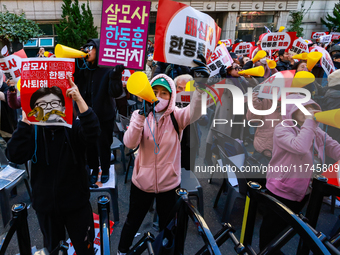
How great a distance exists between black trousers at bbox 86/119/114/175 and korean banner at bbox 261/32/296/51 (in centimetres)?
549

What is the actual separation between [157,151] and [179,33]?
1.25 metres

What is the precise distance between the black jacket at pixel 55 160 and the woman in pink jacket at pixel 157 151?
0.45 metres

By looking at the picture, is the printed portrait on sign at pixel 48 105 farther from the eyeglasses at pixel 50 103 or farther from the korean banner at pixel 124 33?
the korean banner at pixel 124 33

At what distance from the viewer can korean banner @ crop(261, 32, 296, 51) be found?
256 inches

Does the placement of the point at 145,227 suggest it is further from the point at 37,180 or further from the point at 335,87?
the point at 335,87

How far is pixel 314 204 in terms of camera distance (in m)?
1.61

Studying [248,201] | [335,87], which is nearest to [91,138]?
[248,201]

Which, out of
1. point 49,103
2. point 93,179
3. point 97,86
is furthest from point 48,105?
point 93,179

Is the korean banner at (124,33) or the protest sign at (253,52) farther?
the protest sign at (253,52)

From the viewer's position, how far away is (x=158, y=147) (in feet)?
6.77

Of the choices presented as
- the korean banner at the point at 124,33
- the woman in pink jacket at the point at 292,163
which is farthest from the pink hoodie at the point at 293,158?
the korean banner at the point at 124,33

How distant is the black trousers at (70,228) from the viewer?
5.83 ft

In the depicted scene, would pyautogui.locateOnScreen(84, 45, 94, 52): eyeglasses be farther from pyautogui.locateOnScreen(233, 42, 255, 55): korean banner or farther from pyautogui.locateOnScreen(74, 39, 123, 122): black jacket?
pyautogui.locateOnScreen(233, 42, 255, 55): korean banner

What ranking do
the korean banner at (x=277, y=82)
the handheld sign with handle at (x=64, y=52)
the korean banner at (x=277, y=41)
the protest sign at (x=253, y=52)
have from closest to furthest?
the handheld sign with handle at (x=64, y=52)
the korean banner at (x=277, y=82)
the korean banner at (x=277, y=41)
the protest sign at (x=253, y=52)
